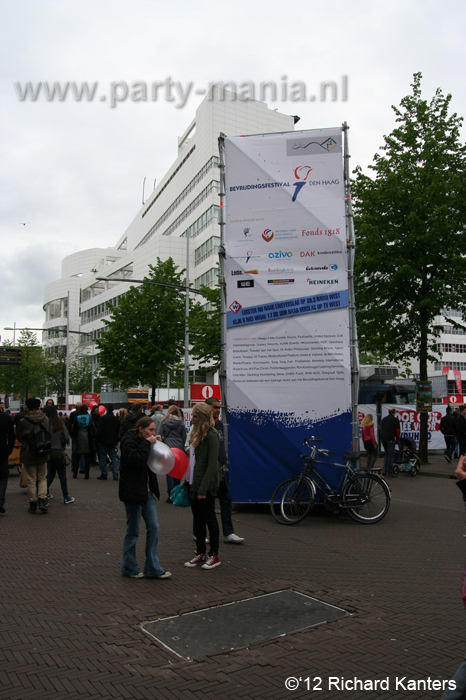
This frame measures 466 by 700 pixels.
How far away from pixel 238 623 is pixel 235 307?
6.05 meters

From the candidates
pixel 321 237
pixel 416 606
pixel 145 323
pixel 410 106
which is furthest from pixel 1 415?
pixel 145 323

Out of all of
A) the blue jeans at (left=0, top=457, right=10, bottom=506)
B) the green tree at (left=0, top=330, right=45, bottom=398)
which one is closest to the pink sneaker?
the blue jeans at (left=0, top=457, right=10, bottom=506)

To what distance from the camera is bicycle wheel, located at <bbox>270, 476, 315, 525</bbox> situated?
8.85m

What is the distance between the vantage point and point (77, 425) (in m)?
14.3

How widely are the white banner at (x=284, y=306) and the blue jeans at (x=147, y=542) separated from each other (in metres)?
3.83

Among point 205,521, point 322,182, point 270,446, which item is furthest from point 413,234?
point 205,521

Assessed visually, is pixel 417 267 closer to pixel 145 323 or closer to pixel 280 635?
pixel 280 635

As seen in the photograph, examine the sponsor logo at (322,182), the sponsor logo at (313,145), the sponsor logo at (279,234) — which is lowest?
the sponsor logo at (279,234)

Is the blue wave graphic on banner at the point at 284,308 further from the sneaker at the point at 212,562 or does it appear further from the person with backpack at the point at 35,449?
the sneaker at the point at 212,562

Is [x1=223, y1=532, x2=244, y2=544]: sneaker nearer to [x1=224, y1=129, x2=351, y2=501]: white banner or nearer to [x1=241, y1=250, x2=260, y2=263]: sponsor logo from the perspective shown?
[x1=224, y1=129, x2=351, y2=501]: white banner

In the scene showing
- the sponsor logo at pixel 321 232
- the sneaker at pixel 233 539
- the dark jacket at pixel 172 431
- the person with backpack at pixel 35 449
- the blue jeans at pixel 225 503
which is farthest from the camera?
the dark jacket at pixel 172 431

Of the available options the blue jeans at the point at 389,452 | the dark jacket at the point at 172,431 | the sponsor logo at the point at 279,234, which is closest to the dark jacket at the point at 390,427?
the blue jeans at the point at 389,452

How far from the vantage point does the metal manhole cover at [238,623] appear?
436cm

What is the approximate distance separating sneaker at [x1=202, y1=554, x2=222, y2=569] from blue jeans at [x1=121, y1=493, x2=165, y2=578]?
0.52m
